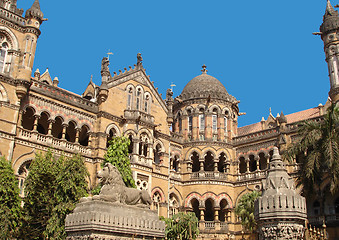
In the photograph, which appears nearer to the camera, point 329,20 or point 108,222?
point 108,222

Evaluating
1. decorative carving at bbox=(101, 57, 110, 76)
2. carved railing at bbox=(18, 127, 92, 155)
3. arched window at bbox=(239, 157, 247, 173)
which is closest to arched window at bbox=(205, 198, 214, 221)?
arched window at bbox=(239, 157, 247, 173)

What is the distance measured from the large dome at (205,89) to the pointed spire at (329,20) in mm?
10412

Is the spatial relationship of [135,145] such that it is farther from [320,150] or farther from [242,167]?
[320,150]

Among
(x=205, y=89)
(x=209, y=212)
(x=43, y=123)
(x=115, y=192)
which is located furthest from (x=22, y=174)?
(x=205, y=89)

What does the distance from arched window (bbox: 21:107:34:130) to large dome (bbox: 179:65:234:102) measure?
49.4ft

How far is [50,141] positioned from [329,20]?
25.1m

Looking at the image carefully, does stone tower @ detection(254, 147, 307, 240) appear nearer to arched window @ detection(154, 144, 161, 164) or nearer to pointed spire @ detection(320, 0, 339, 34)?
arched window @ detection(154, 144, 161, 164)

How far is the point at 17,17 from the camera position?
2708 cm

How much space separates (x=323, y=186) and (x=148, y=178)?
1359 cm

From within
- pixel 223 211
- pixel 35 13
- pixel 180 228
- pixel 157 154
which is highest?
pixel 35 13

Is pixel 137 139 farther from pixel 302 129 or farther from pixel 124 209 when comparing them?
pixel 124 209

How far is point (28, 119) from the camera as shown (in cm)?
2956

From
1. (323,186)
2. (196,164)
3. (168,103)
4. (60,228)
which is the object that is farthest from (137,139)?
(323,186)

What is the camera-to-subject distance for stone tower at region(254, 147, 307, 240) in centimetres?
942
